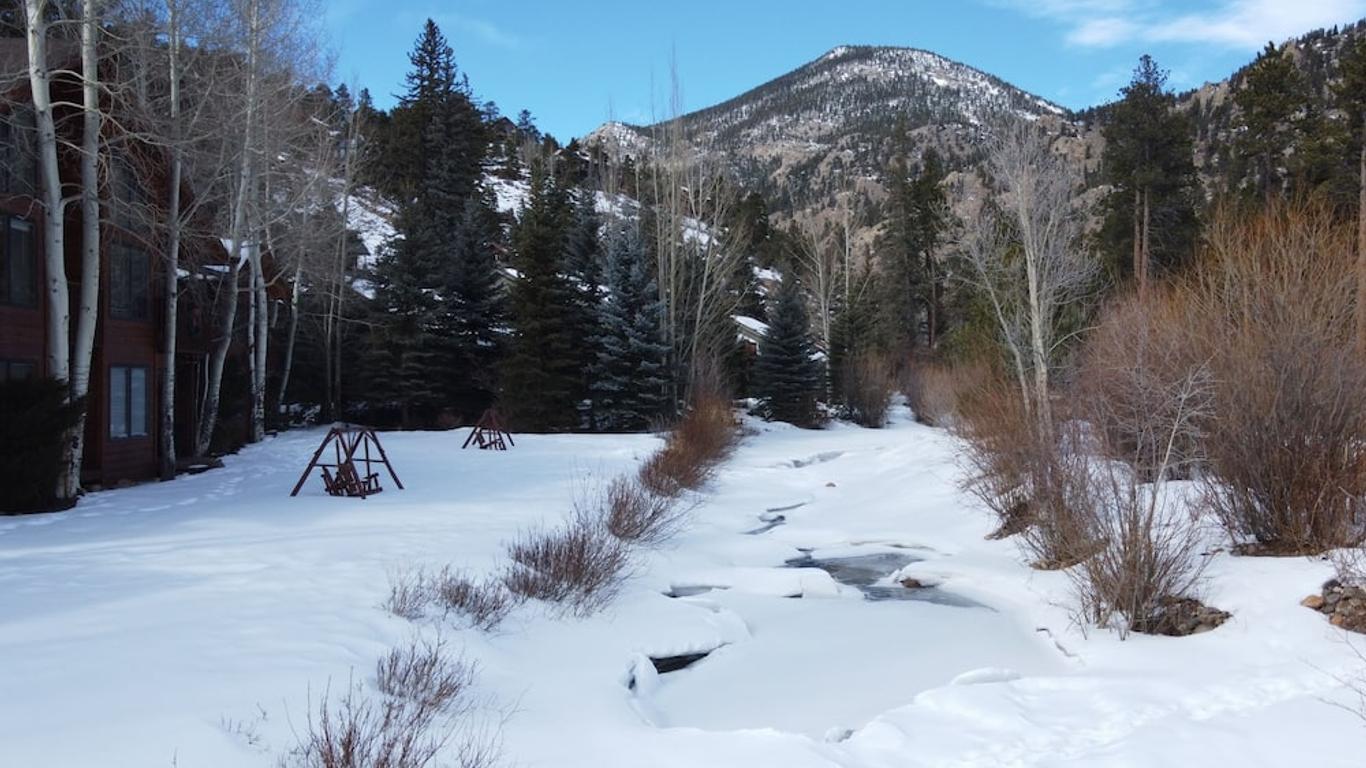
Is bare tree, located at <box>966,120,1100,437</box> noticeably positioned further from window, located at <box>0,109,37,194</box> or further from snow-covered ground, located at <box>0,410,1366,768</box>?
window, located at <box>0,109,37,194</box>

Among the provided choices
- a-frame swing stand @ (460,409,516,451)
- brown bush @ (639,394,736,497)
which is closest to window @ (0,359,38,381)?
a-frame swing stand @ (460,409,516,451)

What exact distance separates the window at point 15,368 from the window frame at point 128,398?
168cm

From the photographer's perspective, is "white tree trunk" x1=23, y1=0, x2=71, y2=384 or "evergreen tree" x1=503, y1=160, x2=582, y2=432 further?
"evergreen tree" x1=503, y1=160, x2=582, y2=432

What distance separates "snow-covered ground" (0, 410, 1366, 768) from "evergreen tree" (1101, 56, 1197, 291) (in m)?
27.1

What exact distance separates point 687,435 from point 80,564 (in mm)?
13410

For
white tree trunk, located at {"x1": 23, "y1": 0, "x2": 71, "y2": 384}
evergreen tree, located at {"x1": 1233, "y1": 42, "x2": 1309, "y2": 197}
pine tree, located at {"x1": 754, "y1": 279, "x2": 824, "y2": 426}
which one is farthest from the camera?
pine tree, located at {"x1": 754, "y1": 279, "x2": 824, "y2": 426}

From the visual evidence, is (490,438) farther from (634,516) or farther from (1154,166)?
(1154,166)

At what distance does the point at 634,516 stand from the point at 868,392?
83.7 ft

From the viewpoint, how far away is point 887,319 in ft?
169

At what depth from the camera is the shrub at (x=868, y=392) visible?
3678cm

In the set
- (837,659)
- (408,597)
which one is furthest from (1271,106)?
(408,597)

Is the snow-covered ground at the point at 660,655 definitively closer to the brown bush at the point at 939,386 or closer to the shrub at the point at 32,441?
the shrub at the point at 32,441

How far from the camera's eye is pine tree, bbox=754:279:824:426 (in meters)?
36.1

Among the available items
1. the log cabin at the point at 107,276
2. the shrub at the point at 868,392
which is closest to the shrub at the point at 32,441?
the log cabin at the point at 107,276
